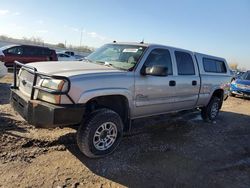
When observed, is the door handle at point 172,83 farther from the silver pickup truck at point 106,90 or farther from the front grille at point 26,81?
the front grille at point 26,81

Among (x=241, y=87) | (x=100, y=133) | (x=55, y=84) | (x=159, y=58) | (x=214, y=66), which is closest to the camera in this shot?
(x=55, y=84)

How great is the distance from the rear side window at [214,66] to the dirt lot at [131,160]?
6.13 ft

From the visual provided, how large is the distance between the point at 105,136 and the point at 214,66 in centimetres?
455

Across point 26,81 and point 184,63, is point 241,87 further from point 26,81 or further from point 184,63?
point 26,81

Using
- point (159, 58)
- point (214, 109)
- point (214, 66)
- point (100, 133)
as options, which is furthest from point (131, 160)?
point (214, 66)

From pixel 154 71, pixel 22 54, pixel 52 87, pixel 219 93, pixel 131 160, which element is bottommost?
pixel 131 160

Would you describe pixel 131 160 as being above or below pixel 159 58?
below

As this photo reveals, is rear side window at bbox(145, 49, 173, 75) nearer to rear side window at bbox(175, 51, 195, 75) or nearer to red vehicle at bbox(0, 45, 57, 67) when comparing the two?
rear side window at bbox(175, 51, 195, 75)

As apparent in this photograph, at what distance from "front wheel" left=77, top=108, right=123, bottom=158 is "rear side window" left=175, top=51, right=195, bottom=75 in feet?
7.18

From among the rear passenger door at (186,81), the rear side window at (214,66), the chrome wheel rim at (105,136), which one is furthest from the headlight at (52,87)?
the rear side window at (214,66)

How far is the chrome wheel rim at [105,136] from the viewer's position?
4.29 m

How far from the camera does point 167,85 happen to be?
542cm

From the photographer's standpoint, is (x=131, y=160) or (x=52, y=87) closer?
(x=52, y=87)

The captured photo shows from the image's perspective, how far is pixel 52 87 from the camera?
12.5 ft
